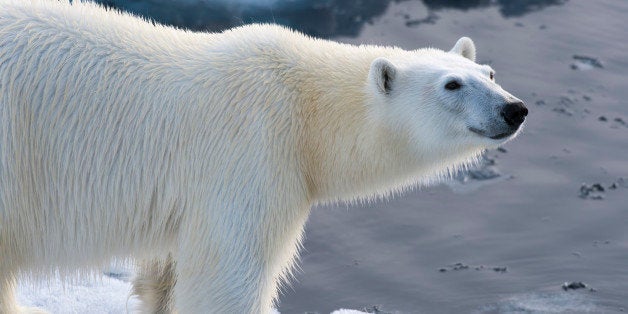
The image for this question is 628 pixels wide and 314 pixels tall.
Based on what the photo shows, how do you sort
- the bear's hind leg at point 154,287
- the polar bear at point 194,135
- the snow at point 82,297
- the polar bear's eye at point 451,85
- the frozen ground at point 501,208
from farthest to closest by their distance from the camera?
the frozen ground at point 501,208, the snow at point 82,297, the bear's hind leg at point 154,287, the polar bear's eye at point 451,85, the polar bear at point 194,135

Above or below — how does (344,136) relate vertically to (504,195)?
above

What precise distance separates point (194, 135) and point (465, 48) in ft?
3.97

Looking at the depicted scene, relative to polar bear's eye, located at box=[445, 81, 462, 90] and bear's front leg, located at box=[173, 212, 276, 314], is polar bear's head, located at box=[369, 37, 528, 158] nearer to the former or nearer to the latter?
polar bear's eye, located at box=[445, 81, 462, 90]

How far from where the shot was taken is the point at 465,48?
15.1 ft

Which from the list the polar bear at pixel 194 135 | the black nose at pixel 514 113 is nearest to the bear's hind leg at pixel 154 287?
the polar bear at pixel 194 135

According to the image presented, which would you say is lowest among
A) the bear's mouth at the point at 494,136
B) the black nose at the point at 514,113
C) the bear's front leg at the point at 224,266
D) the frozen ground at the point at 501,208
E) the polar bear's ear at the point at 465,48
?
the frozen ground at the point at 501,208

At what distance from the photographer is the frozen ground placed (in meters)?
5.75

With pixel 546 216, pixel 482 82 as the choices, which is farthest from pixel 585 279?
pixel 482 82

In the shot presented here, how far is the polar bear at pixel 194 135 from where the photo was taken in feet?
13.5

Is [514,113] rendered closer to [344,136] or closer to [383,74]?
[383,74]

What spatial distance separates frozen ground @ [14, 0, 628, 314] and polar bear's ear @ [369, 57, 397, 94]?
5.59ft

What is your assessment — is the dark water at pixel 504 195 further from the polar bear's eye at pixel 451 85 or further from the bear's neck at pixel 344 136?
the polar bear's eye at pixel 451 85

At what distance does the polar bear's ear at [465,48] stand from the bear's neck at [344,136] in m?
0.39

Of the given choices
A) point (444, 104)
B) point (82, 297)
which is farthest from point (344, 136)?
point (82, 297)
